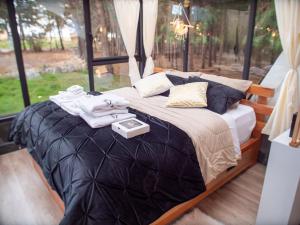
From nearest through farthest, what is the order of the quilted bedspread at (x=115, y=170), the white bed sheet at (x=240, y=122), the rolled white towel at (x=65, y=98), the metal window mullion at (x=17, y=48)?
the quilted bedspread at (x=115, y=170), the white bed sheet at (x=240, y=122), the rolled white towel at (x=65, y=98), the metal window mullion at (x=17, y=48)

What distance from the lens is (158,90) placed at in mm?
2988

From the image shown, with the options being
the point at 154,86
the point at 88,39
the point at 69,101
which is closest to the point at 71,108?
the point at 69,101

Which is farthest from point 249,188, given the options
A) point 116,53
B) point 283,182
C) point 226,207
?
point 116,53

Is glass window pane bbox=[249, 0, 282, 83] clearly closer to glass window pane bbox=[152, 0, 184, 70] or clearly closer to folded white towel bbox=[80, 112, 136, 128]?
glass window pane bbox=[152, 0, 184, 70]

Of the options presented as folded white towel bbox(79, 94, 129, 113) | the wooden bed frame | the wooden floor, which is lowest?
the wooden floor

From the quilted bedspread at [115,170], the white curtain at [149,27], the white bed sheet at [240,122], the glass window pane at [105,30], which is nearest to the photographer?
the quilted bedspread at [115,170]

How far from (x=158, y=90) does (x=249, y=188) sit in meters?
1.51

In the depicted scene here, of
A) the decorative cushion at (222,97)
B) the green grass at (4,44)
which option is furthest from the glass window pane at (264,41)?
the green grass at (4,44)

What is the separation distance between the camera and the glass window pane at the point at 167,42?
369cm

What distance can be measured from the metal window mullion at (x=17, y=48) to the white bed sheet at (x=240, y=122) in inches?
98.8

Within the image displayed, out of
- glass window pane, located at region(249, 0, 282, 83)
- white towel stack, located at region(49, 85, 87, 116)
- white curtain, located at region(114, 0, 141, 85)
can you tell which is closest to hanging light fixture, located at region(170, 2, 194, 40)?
white curtain, located at region(114, 0, 141, 85)

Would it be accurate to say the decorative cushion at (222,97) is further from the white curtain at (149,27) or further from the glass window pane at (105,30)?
the glass window pane at (105,30)

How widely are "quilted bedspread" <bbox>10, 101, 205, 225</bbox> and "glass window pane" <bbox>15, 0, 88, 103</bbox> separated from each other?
1415 millimetres

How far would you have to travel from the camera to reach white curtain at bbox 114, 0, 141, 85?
11.6 ft
